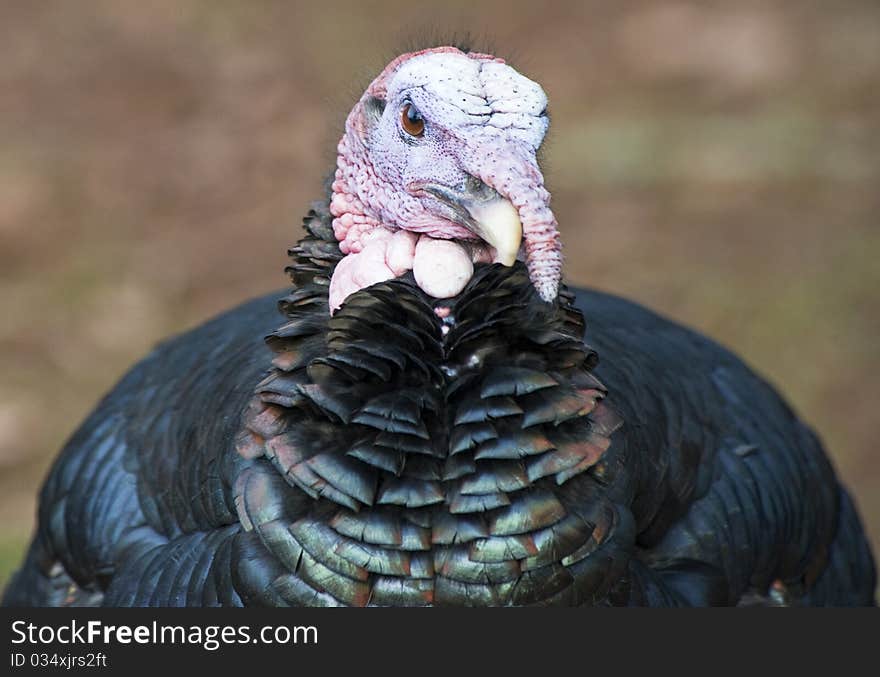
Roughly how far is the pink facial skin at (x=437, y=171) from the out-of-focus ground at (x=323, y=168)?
10.8 feet

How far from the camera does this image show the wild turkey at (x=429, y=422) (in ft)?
8.16

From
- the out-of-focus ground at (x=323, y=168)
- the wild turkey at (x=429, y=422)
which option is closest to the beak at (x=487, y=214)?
the wild turkey at (x=429, y=422)

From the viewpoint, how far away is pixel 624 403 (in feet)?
9.44

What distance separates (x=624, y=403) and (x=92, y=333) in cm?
408

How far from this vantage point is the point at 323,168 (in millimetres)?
6004

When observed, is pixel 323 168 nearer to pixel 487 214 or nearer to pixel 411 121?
pixel 411 121

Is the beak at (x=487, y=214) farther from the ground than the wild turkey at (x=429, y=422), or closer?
farther from the ground

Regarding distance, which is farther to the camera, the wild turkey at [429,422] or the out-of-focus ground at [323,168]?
the out-of-focus ground at [323,168]

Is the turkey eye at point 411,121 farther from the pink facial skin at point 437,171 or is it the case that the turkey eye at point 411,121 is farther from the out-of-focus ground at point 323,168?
the out-of-focus ground at point 323,168

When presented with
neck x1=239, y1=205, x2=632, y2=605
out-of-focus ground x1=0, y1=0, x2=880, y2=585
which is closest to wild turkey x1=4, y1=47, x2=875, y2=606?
neck x1=239, y1=205, x2=632, y2=605

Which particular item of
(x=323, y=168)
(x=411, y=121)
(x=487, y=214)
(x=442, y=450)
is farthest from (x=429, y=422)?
(x=323, y=168)

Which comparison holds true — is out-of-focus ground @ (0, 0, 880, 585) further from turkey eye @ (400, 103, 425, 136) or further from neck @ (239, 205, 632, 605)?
turkey eye @ (400, 103, 425, 136)

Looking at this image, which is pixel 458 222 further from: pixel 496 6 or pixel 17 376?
pixel 496 6

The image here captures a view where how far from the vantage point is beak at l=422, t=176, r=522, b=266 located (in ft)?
8.01
